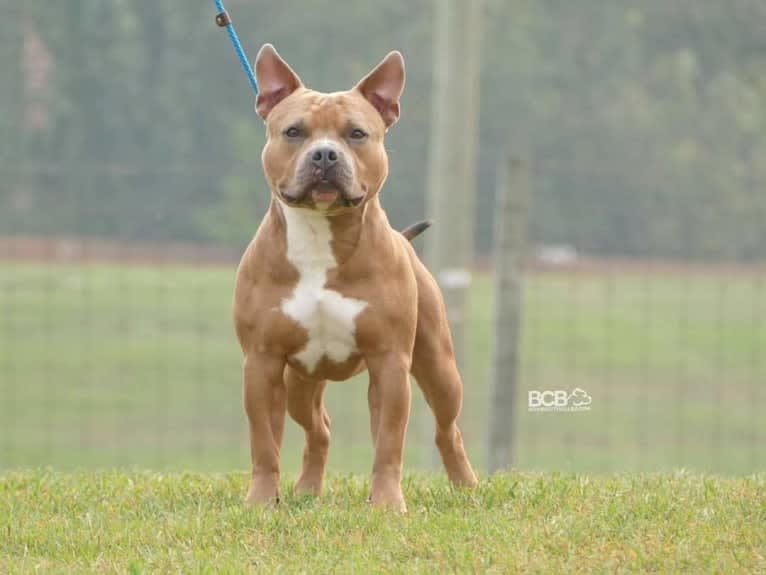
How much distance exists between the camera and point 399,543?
5141 millimetres

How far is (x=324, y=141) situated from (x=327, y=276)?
1.61ft

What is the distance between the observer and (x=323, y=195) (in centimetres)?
546

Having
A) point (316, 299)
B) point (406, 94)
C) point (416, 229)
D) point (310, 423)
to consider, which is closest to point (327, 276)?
point (316, 299)

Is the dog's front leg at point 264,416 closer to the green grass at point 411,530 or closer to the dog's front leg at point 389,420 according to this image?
the green grass at point 411,530

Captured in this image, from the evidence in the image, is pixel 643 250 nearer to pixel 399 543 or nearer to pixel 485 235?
pixel 485 235

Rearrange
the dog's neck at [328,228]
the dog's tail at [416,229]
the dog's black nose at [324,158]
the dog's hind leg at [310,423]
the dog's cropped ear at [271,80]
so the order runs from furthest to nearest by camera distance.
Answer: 1. the dog's tail at [416,229]
2. the dog's hind leg at [310,423]
3. the dog's cropped ear at [271,80]
4. the dog's neck at [328,228]
5. the dog's black nose at [324,158]

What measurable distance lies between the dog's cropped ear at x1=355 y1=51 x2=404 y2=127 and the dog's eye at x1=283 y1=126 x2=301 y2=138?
0.39m

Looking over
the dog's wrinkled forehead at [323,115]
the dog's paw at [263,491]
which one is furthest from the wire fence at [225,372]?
the dog's wrinkled forehead at [323,115]

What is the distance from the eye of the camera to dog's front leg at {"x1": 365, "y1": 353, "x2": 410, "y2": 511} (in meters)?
5.70

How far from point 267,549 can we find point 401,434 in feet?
2.79

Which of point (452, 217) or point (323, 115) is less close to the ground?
point (452, 217)

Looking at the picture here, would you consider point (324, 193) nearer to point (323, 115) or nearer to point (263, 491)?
point (323, 115)

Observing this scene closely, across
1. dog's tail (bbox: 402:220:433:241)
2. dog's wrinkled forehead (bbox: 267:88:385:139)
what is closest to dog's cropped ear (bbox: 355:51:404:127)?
dog's wrinkled forehead (bbox: 267:88:385:139)

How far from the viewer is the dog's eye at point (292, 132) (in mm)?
5590
